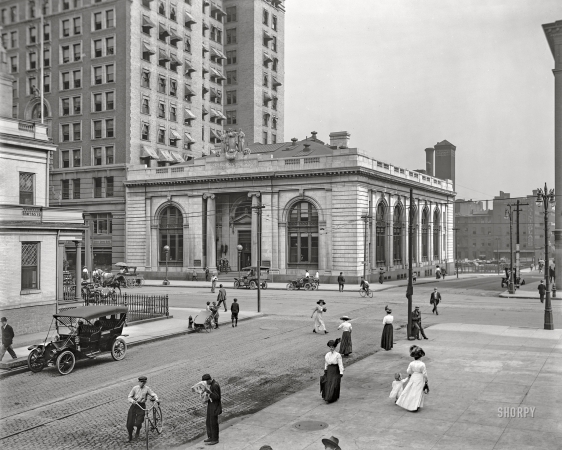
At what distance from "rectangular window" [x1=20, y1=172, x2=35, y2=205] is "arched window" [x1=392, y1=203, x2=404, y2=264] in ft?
148

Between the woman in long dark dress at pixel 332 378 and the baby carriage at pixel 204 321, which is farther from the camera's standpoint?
the baby carriage at pixel 204 321

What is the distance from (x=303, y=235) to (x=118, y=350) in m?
38.5

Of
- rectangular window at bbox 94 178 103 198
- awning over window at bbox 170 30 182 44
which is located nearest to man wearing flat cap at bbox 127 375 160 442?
rectangular window at bbox 94 178 103 198

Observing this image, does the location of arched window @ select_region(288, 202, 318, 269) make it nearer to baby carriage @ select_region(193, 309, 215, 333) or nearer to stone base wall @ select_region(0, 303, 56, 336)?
baby carriage @ select_region(193, 309, 215, 333)

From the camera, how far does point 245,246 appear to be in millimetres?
62219

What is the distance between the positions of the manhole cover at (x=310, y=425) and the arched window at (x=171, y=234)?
52.0 meters

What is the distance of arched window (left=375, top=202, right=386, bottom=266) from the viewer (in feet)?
197

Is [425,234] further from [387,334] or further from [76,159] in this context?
[387,334]

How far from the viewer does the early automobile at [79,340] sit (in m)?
18.0

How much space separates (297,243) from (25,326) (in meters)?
36.1

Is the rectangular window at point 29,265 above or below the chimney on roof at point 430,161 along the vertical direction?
below

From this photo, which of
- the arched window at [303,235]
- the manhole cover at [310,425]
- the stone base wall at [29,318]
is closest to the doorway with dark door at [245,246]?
the arched window at [303,235]

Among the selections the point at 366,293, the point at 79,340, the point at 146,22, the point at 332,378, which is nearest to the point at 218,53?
the point at 146,22

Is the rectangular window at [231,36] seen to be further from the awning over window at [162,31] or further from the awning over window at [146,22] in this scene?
the awning over window at [146,22]
